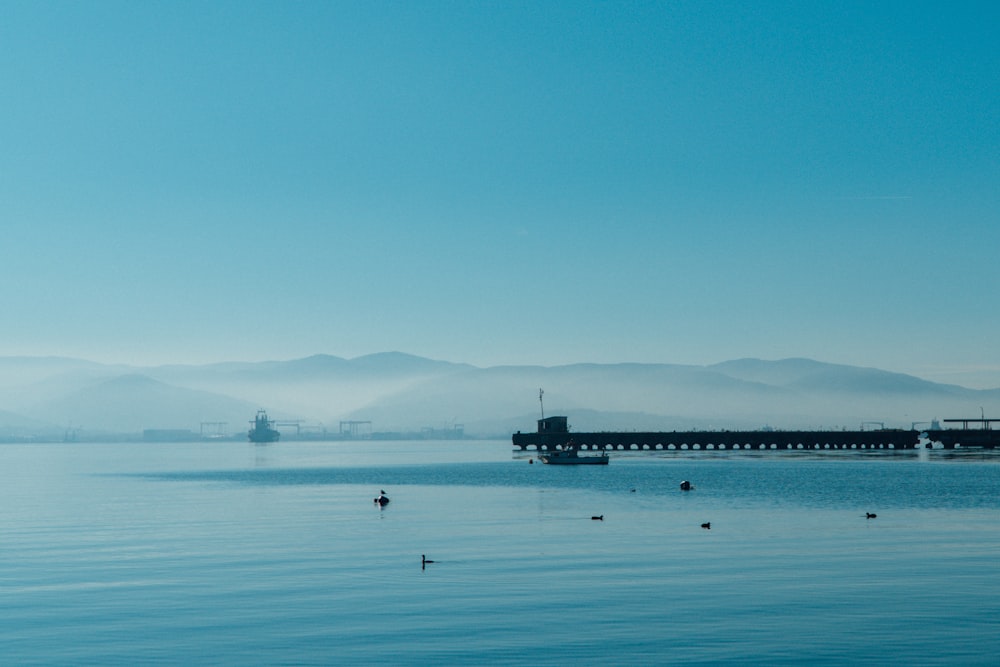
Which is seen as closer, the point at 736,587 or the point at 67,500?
the point at 736,587

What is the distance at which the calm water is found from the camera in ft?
101

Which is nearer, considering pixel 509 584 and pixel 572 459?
pixel 509 584

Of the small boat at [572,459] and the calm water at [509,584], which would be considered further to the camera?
the small boat at [572,459]

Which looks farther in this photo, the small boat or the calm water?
the small boat

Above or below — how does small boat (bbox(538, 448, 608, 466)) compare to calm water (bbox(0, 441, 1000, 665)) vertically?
above

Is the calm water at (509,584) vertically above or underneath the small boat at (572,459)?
underneath

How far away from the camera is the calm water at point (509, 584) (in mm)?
30891

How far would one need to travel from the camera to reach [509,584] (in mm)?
42500

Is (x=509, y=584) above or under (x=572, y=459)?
under

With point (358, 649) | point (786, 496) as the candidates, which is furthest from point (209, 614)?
point (786, 496)

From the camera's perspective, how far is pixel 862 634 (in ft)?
105

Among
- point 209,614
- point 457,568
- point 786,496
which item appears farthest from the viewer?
point 786,496

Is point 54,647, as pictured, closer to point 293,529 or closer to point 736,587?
point 736,587

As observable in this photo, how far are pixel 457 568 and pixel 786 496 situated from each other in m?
54.8
